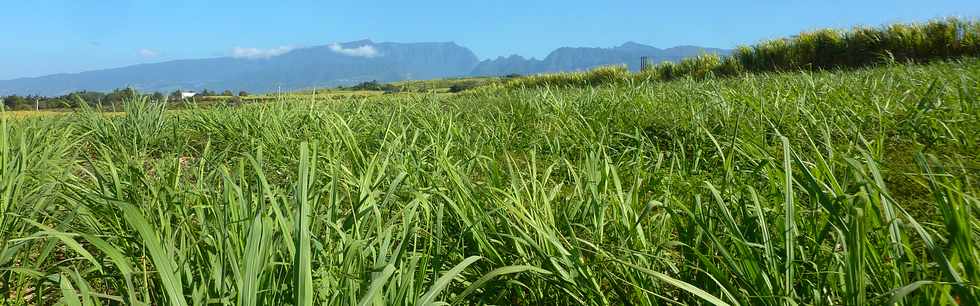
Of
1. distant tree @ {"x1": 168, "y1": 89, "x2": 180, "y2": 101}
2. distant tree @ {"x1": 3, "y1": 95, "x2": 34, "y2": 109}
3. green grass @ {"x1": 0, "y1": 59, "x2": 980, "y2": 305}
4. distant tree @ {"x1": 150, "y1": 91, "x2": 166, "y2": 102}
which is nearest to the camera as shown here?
green grass @ {"x1": 0, "y1": 59, "x2": 980, "y2": 305}

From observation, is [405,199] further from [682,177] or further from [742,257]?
[742,257]

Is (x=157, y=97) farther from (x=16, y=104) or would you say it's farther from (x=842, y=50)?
(x=842, y=50)

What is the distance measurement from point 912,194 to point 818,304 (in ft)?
3.43

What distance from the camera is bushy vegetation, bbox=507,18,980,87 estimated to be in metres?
9.94

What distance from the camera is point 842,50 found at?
38.4 feet

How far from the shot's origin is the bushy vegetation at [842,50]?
32.6 ft

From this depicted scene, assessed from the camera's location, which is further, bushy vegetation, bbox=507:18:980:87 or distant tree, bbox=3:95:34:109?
bushy vegetation, bbox=507:18:980:87

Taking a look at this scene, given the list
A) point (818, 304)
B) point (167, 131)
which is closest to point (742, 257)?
point (818, 304)

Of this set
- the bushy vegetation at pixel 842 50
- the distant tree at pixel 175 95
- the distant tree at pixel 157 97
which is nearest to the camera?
the distant tree at pixel 157 97

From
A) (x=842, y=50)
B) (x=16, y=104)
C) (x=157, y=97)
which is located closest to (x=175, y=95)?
(x=157, y=97)

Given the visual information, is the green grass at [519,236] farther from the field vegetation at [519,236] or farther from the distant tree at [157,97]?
the distant tree at [157,97]

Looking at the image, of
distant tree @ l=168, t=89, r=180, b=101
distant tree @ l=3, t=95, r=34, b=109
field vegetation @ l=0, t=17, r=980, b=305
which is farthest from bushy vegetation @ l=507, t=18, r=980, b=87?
field vegetation @ l=0, t=17, r=980, b=305

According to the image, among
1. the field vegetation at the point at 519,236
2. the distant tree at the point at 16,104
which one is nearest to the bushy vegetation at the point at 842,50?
the distant tree at the point at 16,104

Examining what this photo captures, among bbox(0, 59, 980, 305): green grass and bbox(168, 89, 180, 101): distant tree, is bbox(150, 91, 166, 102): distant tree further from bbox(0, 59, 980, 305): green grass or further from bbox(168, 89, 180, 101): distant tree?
bbox(0, 59, 980, 305): green grass
